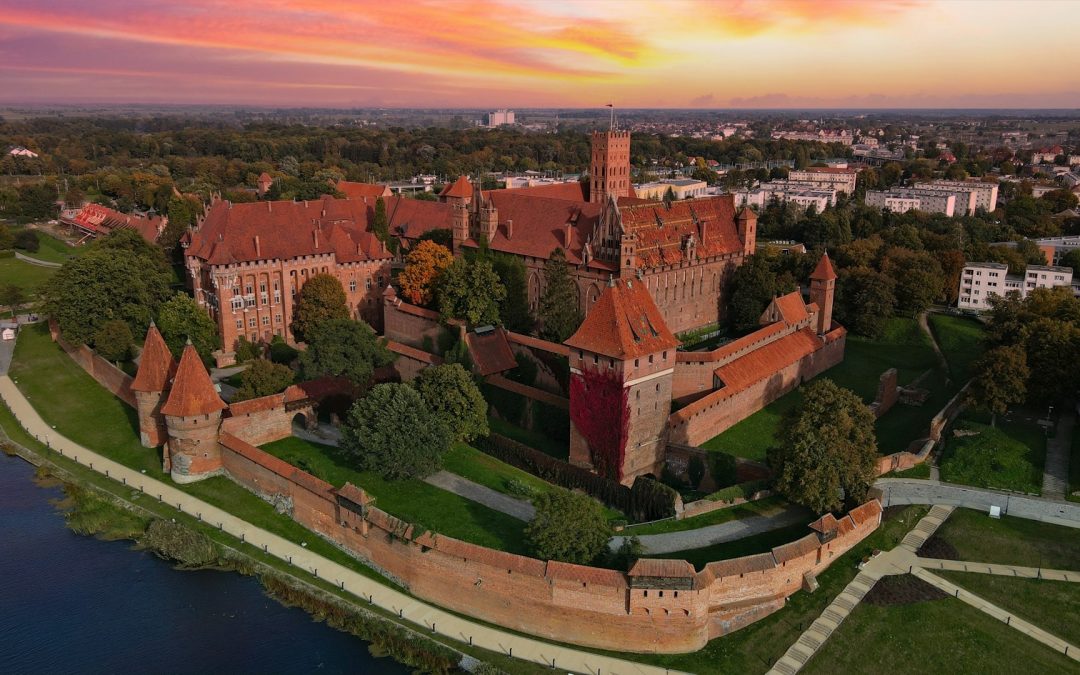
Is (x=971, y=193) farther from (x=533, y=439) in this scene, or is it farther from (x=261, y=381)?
(x=261, y=381)

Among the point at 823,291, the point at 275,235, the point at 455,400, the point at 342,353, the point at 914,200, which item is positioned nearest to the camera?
the point at 455,400

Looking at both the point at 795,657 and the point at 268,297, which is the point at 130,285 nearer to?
the point at 268,297

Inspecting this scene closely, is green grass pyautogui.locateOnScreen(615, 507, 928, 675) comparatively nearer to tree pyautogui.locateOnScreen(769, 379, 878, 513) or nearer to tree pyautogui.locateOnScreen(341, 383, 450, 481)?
tree pyautogui.locateOnScreen(769, 379, 878, 513)

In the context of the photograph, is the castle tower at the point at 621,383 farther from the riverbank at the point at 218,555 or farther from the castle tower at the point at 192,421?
the castle tower at the point at 192,421

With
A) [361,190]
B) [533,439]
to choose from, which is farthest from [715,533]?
[361,190]

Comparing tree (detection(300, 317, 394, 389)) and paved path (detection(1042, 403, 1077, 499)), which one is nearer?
paved path (detection(1042, 403, 1077, 499))

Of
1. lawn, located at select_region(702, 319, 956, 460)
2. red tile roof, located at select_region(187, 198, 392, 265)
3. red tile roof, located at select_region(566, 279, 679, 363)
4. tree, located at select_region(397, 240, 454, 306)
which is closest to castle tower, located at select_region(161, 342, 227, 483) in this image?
red tile roof, located at select_region(187, 198, 392, 265)
